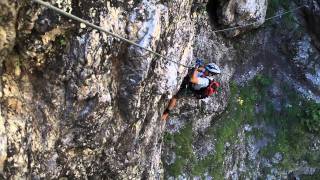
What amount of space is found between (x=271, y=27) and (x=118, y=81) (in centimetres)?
987

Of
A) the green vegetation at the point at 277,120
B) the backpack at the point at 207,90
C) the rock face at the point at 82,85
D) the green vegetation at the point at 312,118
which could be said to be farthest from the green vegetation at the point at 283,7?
the rock face at the point at 82,85

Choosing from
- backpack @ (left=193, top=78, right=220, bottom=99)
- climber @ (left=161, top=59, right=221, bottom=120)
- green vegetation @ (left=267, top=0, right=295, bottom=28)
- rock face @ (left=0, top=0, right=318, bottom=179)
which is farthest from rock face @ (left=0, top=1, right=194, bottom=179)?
green vegetation @ (left=267, top=0, right=295, bottom=28)

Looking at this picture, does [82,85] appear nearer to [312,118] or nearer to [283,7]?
[312,118]

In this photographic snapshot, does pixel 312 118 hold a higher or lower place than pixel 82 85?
higher

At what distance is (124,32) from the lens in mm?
7797

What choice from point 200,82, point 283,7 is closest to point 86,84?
point 200,82

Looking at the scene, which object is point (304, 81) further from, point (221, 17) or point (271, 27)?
point (221, 17)

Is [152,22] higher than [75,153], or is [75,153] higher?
[152,22]

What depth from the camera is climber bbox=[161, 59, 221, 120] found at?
438 inches

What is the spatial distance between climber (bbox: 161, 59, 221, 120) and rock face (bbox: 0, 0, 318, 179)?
747 mm

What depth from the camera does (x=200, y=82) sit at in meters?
11.1

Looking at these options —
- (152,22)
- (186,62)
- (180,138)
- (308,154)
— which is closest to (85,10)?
(152,22)

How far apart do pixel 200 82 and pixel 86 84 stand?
4353mm

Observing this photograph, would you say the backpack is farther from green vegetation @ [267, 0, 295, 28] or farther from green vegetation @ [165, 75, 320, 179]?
green vegetation @ [267, 0, 295, 28]
